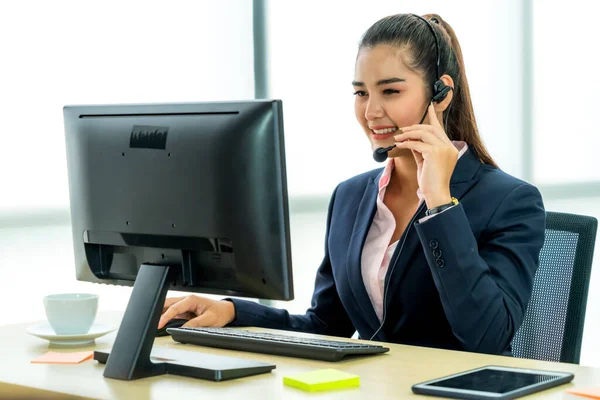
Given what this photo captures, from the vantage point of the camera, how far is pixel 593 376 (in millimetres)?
1442

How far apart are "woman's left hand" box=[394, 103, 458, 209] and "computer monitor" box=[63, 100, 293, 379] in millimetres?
430

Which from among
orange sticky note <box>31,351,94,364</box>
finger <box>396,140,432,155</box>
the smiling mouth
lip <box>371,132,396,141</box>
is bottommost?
orange sticky note <box>31,351,94,364</box>

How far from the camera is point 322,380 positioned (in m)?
1.37

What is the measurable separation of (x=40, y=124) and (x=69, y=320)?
1.53 metres

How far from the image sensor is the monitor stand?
147 centimetres

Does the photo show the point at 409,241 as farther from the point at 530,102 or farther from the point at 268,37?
the point at 530,102

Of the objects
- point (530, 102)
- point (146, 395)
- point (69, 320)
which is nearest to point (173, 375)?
point (146, 395)

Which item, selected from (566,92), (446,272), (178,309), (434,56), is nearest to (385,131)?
(434,56)

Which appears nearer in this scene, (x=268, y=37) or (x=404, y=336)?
(x=404, y=336)

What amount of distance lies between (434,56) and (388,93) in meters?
0.15

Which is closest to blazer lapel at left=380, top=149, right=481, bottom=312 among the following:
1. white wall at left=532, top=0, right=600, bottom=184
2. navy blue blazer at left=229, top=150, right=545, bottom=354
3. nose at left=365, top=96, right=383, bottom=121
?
navy blue blazer at left=229, top=150, right=545, bottom=354

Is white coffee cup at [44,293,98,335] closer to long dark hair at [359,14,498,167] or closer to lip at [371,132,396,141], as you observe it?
lip at [371,132,396,141]

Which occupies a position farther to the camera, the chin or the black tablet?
the chin

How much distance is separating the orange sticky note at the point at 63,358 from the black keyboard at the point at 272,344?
198 millimetres
